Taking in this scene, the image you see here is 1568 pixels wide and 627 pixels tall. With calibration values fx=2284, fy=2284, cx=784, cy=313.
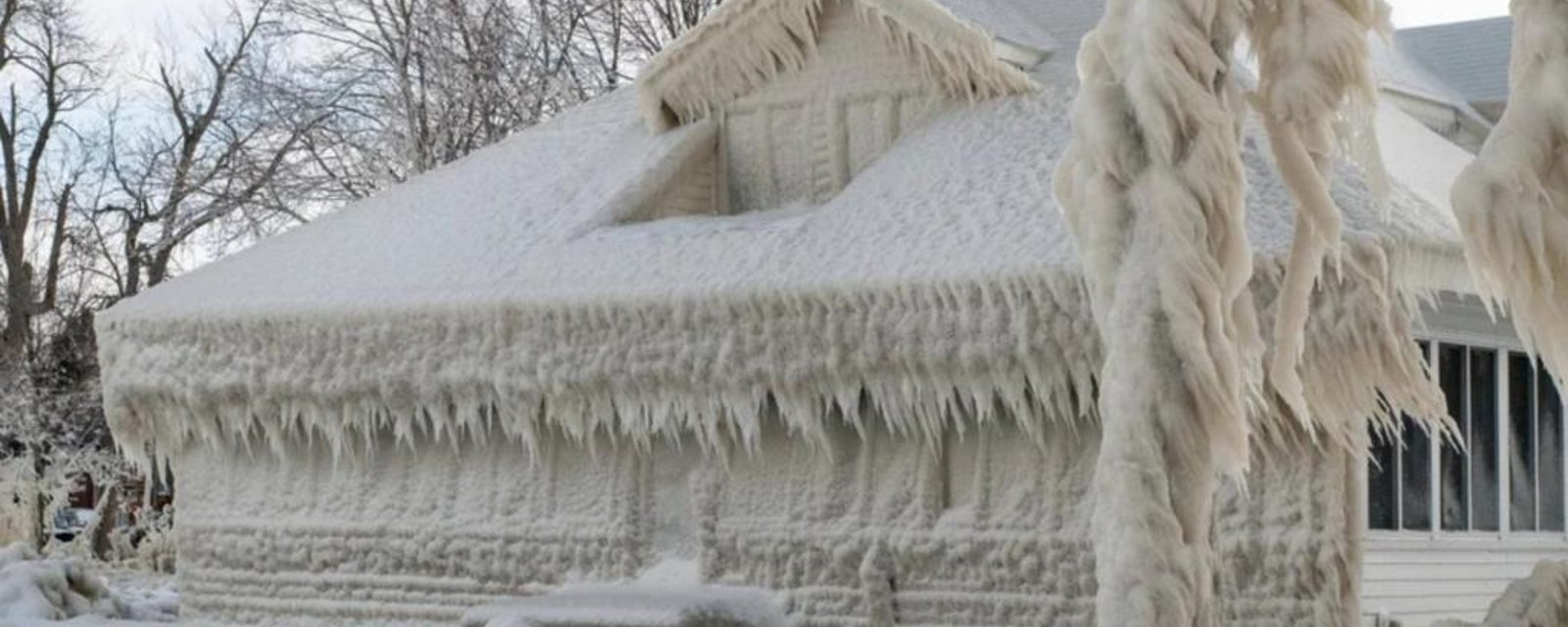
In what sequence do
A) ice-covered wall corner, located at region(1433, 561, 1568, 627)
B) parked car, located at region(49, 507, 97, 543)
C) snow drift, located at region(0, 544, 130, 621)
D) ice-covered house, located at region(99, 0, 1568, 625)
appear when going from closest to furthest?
ice-covered wall corner, located at region(1433, 561, 1568, 627), ice-covered house, located at region(99, 0, 1568, 625), snow drift, located at region(0, 544, 130, 621), parked car, located at region(49, 507, 97, 543)

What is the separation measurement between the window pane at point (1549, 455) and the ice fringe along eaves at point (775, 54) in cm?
385

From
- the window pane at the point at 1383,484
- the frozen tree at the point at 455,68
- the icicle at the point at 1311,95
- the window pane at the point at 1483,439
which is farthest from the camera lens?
the frozen tree at the point at 455,68

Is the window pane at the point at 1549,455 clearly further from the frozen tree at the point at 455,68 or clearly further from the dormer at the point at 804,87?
the frozen tree at the point at 455,68

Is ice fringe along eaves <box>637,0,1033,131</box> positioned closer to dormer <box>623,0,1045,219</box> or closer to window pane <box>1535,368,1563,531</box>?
dormer <box>623,0,1045,219</box>

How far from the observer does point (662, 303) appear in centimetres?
1404

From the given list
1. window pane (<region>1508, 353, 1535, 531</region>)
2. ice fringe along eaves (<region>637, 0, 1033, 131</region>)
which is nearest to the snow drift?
ice fringe along eaves (<region>637, 0, 1033, 131</region>)

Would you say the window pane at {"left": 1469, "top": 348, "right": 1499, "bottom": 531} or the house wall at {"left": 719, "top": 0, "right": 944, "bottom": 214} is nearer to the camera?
the window pane at {"left": 1469, "top": 348, "right": 1499, "bottom": 531}

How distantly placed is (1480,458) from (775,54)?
5426 mm

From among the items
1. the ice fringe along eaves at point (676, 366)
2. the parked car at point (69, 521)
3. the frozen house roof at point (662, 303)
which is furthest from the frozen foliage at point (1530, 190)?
the parked car at point (69, 521)

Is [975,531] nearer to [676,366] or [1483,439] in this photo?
[676,366]

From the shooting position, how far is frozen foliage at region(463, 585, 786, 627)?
13.6 m

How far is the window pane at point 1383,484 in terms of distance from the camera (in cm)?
1316

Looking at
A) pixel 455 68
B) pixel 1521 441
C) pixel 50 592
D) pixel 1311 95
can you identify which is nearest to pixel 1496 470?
pixel 1521 441

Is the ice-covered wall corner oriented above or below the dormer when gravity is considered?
below
